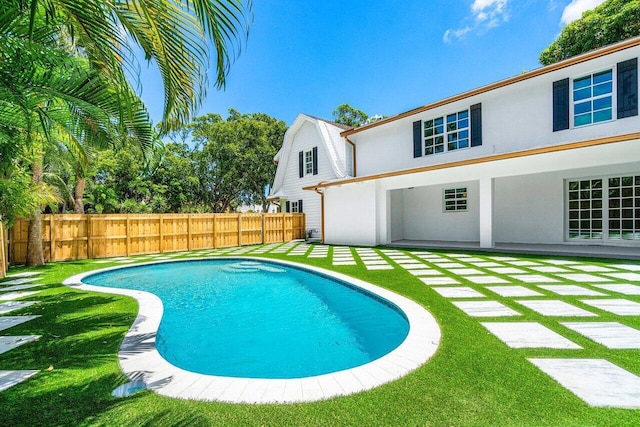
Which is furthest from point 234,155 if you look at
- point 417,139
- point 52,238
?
point 417,139

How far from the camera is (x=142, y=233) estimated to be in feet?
38.3

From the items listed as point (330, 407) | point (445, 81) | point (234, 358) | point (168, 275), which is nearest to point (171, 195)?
point (168, 275)

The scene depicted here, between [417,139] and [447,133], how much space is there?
48.4 inches

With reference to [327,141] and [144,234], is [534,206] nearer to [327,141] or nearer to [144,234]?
[327,141]

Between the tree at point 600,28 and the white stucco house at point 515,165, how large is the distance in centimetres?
1036

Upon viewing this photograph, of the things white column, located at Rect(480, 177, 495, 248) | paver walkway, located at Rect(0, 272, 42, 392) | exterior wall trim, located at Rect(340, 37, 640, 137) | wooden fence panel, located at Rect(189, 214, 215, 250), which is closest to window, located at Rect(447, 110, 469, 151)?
exterior wall trim, located at Rect(340, 37, 640, 137)

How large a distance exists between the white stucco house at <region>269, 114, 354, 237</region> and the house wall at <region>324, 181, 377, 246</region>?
1536 mm

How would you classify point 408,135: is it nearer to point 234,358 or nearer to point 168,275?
point 168,275

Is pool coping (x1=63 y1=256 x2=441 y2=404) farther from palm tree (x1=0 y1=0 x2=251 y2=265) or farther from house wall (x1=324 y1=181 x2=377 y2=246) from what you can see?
house wall (x1=324 y1=181 x2=377 y2=246)

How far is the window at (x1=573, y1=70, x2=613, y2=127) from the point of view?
28.5ft

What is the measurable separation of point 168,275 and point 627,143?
12751mm

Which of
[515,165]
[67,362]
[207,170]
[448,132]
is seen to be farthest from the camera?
[207,170]

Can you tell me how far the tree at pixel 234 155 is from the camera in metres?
22.5

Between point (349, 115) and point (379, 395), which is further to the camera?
point (349, 115)
